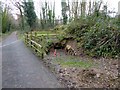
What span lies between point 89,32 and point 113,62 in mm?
2958

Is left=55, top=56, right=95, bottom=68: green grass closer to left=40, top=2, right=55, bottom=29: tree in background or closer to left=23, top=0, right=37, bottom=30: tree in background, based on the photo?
left=23, top=0, right=37, bottom=30: tree in background

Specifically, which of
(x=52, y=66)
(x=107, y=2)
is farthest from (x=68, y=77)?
(x=107, y=2)

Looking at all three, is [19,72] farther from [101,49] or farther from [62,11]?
[62,11]

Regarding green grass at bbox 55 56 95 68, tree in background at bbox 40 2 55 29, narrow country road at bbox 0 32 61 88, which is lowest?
narrow country road at bbox 0 32 61 88

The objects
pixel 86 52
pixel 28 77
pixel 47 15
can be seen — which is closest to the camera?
pixel 28 77

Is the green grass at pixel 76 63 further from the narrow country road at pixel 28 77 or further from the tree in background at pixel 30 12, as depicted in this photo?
the tree in background at pixel 30 12

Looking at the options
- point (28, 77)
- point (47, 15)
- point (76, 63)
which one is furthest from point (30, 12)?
point (28, 77)

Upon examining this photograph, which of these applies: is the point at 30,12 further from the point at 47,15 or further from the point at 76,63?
the point at 76,63

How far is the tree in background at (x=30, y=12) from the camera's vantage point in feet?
109

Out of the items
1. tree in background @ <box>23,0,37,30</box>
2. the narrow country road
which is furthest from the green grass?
tree in background @ <box>23,0,37,30</box>

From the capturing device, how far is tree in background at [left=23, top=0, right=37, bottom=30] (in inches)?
1305

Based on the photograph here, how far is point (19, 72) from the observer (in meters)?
7.03

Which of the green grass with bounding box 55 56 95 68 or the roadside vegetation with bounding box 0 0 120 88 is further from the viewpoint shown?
the green grass with bounding box 55 56 95 68

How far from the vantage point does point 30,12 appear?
1318 inches
